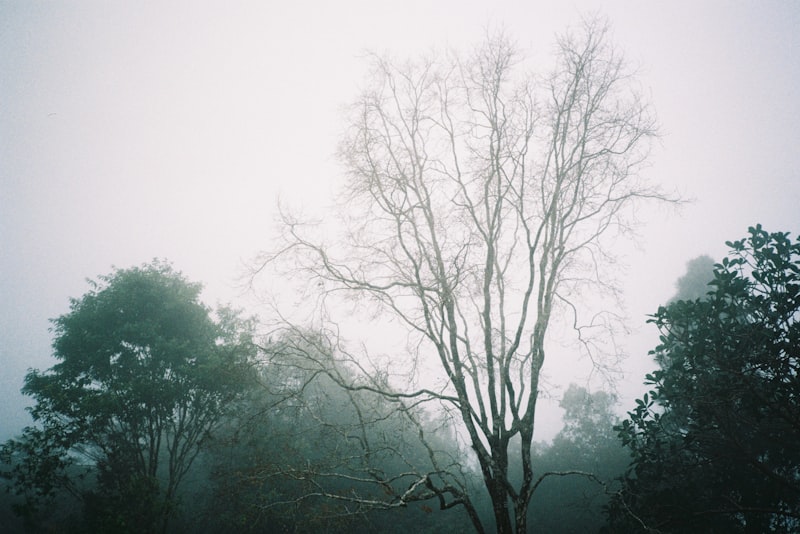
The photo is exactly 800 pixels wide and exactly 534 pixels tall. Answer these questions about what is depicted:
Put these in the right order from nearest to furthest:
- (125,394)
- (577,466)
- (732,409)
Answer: (732,409) → (125,394) → (577,466)

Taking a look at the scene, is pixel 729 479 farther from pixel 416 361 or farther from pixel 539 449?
pixel 539 449

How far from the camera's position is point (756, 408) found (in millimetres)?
5699

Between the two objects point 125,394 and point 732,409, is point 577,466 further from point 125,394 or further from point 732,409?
point 125,394

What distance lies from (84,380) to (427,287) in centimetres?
1301

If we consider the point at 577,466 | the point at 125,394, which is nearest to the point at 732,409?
the point at 125,394

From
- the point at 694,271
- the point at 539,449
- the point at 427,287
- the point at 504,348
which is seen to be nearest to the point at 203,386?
the point at 427,287

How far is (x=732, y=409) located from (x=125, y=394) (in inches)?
662

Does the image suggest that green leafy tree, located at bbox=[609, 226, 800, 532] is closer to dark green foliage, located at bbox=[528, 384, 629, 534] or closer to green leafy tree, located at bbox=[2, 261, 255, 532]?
green leafy tree, located at bbox=[2, 261, 255, 532]

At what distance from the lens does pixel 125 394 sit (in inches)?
422

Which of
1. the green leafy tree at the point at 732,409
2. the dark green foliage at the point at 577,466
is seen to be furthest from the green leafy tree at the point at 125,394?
the dark green foliage at the point at 577,466

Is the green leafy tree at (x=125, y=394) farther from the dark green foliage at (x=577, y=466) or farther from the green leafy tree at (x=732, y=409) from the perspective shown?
the dark green foliage at (x=577, y=466)

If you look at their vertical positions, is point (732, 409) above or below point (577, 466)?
above

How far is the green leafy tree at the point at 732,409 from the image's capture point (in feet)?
18.6

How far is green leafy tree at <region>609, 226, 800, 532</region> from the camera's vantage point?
5.68 metres
